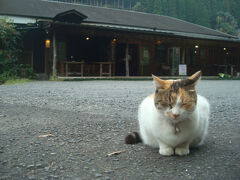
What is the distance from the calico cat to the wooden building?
1310 cm

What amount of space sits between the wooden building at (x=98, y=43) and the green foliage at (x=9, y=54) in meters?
1.22

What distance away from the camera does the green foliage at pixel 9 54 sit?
14348mm

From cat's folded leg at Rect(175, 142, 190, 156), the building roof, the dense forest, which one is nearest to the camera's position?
cat's folded leg at Rect(175, 142, 190, 156)

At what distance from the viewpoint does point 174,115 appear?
1938mm

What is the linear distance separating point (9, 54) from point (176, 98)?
568 inches

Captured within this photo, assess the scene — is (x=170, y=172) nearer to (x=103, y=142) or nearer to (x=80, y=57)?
(x=103, y=142)

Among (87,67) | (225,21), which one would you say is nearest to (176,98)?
(87,67)

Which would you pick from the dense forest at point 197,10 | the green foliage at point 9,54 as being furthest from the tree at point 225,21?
the green foliage at point 9,54

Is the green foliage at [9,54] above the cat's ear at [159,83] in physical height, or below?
above

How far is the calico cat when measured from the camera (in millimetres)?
1965

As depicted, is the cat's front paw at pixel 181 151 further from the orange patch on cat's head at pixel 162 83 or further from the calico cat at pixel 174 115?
the orange patch on cat's head at pixel 162 83

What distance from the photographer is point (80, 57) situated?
718 inches

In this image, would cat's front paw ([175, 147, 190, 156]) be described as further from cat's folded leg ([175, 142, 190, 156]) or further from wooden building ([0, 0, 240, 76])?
wooden building ([0, 0, 240, 76])

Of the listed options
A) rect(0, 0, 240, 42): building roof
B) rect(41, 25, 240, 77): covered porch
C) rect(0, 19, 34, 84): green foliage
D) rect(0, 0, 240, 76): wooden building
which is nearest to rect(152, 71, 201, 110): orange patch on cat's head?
rect(0, 19, 34, 84): green foliage
